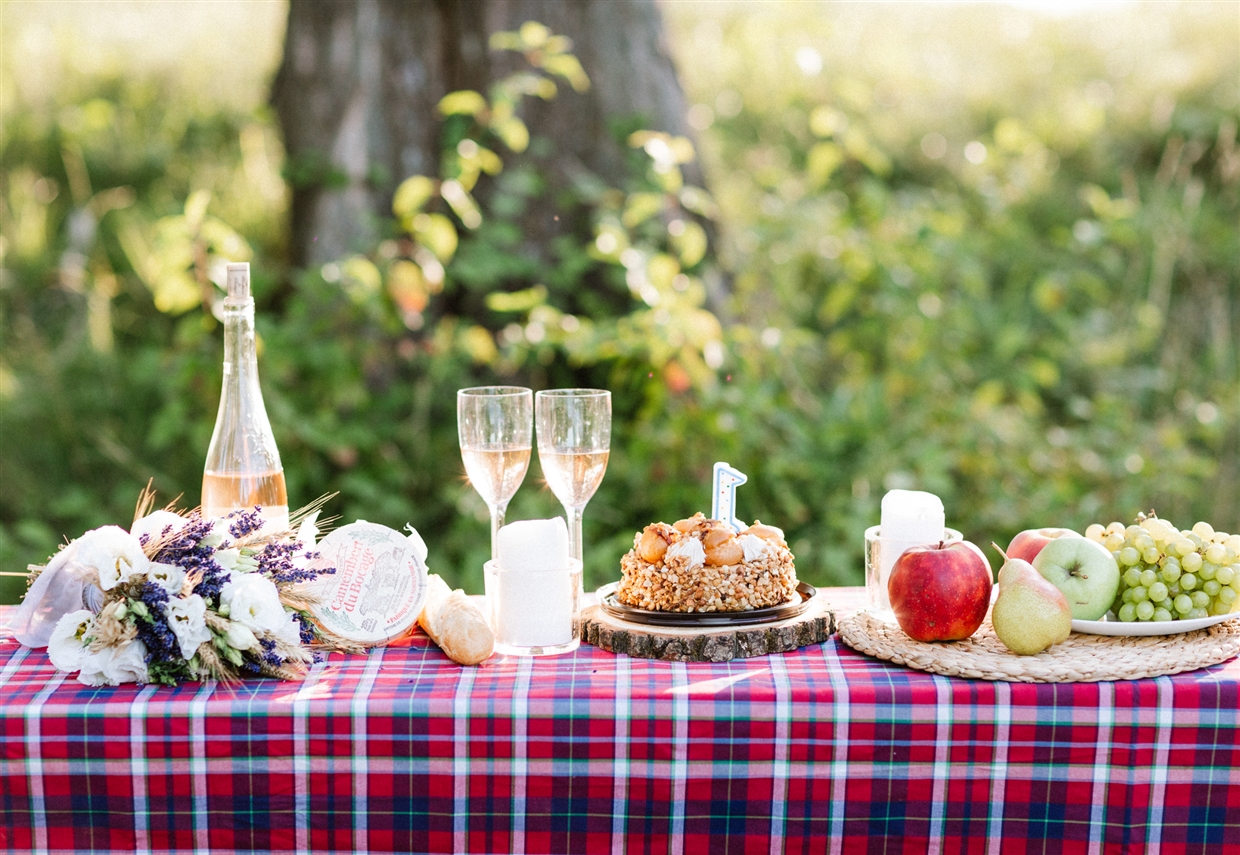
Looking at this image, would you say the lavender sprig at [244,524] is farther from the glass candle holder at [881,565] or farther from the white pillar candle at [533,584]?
the glass candle holder at [881,565]

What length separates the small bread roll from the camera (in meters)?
1.33

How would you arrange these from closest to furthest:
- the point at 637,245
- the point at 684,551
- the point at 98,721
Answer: the point at 98,721 → the point at 684,551 → the point at 637,245

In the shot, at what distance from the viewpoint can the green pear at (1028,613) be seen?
129 cm

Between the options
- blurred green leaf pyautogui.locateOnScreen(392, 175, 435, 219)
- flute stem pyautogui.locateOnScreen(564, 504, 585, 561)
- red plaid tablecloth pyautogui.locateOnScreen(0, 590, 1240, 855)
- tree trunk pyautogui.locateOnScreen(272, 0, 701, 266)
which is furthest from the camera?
tree trunk pyautogui.locateOnScreen(272, 0, 701, 266)

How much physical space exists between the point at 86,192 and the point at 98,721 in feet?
12.5

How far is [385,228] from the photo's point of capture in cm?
348

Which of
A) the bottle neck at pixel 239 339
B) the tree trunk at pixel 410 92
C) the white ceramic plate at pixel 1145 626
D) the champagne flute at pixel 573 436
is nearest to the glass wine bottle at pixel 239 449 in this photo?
the bottle neck at pixel 239 339

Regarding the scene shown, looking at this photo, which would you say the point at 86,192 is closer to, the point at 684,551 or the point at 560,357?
the point at 560,357

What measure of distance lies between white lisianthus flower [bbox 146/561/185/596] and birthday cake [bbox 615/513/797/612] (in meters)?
0.51

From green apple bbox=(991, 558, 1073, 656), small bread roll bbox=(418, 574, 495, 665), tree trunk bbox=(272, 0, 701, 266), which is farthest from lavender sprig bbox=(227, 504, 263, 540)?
tree trunk bbox=(272, 0, 701, 266)

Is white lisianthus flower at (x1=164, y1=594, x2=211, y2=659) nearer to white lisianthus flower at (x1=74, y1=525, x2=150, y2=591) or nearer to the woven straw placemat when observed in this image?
white lisianthus flower at (x1=74, y1=525, x2=150, y2=591)

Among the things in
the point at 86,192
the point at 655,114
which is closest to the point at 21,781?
the point at 655,114

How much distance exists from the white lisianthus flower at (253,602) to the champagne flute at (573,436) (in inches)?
13.5

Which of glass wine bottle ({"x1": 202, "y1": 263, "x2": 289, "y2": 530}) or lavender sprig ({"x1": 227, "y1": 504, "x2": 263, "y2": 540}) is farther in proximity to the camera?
glass wine bottle ({"x1": 202, "y1": 263, "x2": 289, "y2": 530})
